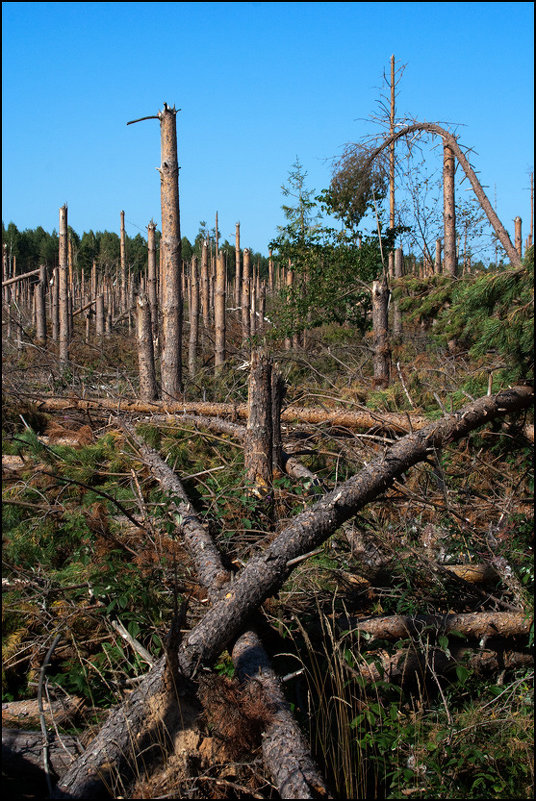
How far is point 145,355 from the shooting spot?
9.02 meters

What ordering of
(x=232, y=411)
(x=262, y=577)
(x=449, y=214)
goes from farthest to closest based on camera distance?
(x=449, y=214) < (x=232, y=411) < (x=262, y=577)

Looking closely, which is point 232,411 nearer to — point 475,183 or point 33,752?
point 475,183

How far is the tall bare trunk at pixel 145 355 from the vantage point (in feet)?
29.2

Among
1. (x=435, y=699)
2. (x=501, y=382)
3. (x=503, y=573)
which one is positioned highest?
(x=501, y=382)


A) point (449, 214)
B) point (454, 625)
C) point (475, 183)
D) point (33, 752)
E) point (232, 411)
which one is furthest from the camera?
point (449, 214)

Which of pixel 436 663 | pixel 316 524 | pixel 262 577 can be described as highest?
pixel 316 524

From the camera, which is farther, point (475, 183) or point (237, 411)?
point (237, 411)

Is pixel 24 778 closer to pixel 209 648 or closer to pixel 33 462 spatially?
pixel 209 648

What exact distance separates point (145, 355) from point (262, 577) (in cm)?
620

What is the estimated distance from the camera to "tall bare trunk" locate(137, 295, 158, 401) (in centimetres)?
891

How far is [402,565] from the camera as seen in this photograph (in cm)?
392

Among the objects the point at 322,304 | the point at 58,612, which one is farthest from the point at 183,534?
the point at 322,304

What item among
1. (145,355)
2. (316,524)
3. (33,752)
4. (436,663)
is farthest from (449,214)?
(33,752)

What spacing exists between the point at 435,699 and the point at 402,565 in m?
0.89
